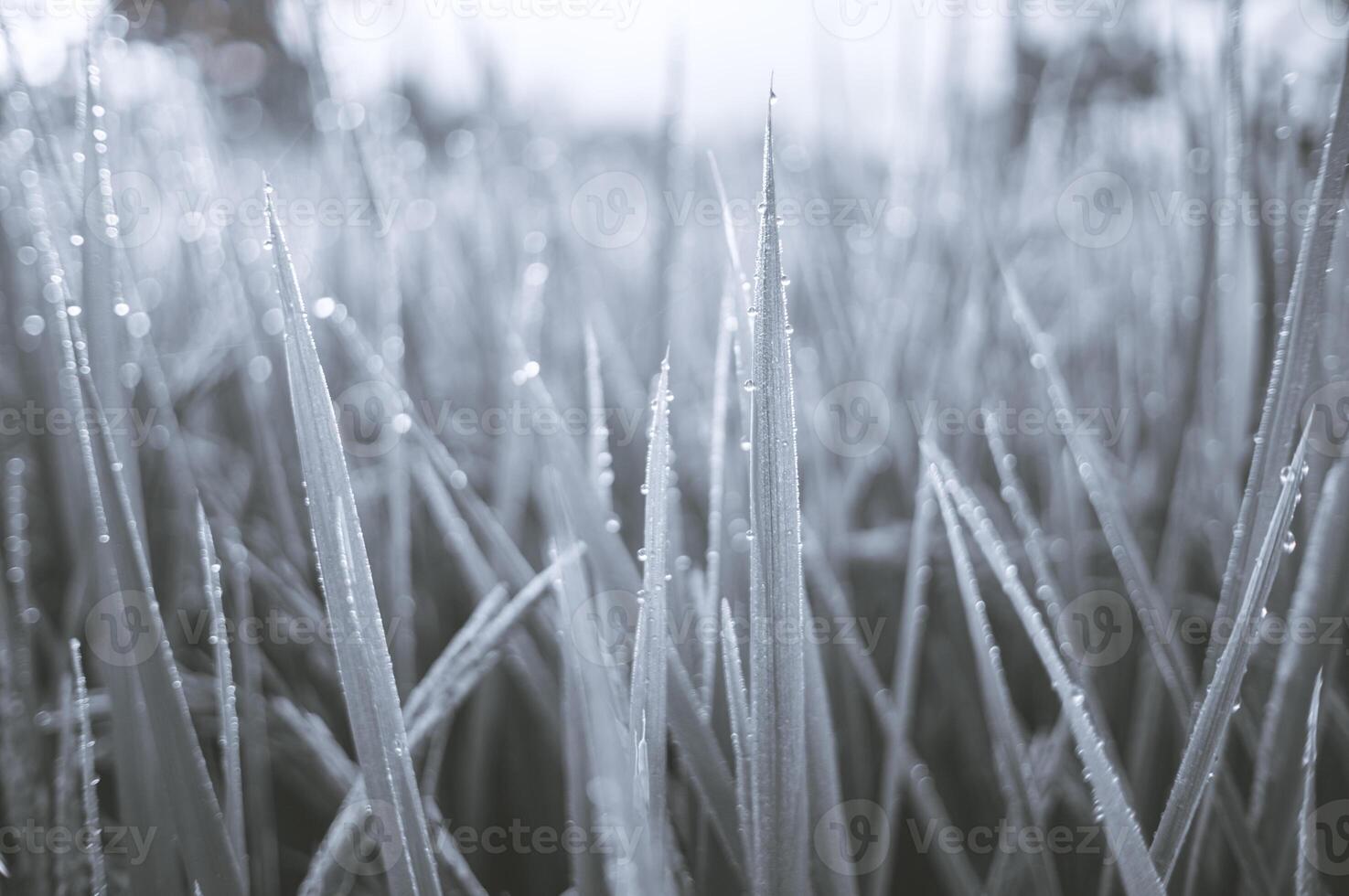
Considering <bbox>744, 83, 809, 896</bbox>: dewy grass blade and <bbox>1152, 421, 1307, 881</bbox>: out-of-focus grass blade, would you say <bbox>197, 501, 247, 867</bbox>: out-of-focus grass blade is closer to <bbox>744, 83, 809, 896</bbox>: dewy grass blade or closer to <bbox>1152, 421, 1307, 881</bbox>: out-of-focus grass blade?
<bbox>744, 83, 809, 896</bbox>: dewy grass blade

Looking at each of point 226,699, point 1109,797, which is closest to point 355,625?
point 226,699

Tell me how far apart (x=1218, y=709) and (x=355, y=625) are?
279mm

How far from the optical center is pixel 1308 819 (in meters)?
0.32

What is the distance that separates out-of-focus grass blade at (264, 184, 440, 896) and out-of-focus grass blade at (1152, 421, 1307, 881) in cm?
24

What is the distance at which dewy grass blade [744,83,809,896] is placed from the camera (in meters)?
0.27

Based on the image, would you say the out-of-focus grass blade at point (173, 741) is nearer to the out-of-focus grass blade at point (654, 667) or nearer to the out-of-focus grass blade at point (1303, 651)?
the out-of-focus grass blade at point (654, 667)

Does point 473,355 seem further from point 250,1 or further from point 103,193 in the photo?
point 250,1

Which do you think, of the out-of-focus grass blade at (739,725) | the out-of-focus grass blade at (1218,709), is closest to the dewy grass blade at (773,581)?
the out-of-focus grass blade at (739,725)

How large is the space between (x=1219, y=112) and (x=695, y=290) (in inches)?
22.0

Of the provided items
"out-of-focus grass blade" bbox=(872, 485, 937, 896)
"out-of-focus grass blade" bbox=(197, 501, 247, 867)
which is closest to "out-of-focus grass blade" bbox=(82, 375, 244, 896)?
"out-of-focus grass blade" bbox=(197, 501, 247, 867)

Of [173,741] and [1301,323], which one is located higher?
[1301,323]

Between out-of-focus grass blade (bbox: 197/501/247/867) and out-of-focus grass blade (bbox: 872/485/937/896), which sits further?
out-of-focus grass blade (bbox: 872/485/937/896)

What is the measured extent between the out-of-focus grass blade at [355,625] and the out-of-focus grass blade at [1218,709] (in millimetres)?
244

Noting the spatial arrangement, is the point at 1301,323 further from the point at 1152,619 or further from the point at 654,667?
the point at 654,667
